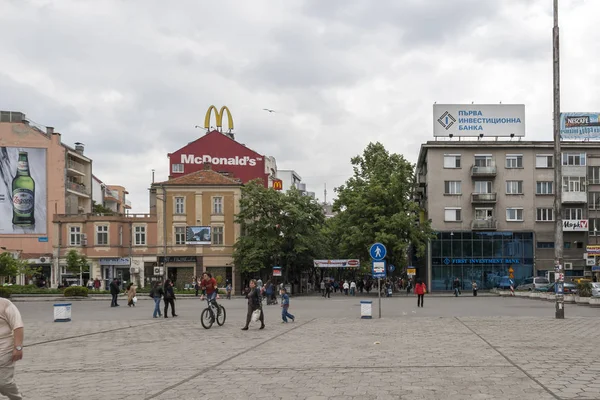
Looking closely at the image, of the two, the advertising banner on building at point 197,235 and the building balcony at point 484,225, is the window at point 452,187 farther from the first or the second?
the advertising banner on building at point 197,235

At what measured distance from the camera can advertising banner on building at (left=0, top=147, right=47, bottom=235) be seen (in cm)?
7169

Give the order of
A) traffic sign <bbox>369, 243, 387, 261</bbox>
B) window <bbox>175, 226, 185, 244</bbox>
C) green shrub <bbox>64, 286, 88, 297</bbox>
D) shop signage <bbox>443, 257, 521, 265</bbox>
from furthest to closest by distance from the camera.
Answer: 1. shop signage <bbox>443, 257, 521, 265</bbox>
2. window <bbox>175, 226, 185, 244</bbox>
3. green shrub <bbox>64, 286, 88, 297</bbox>
4. traffic sign <bbox>369, 243, 387, 261</bbox>

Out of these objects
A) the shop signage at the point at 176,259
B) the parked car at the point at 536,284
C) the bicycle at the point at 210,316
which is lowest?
the parked car at the point at 536,284

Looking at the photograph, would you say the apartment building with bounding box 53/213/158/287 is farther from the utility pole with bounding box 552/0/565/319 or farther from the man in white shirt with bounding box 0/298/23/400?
the man in white shirt with bounding box 0/298/23/400

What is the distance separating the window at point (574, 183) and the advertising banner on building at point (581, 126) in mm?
4219

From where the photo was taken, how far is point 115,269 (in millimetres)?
68750

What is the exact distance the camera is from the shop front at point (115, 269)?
6812 cm

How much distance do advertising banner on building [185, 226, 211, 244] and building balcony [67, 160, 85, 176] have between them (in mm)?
16931

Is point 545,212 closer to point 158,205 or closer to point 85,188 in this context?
point 158,205

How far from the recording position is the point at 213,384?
36.0 ft

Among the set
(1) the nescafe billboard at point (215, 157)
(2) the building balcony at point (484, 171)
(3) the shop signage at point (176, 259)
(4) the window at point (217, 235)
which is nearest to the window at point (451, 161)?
(2) the building balcony at point (484, 171)

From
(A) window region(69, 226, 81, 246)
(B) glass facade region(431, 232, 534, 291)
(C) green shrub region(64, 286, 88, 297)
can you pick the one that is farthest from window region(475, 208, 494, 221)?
(A) window region(69, 226, 81, 246)

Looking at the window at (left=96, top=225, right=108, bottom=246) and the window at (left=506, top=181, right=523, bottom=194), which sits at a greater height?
the window at (left=506, top=181, right=523, bottom=194)

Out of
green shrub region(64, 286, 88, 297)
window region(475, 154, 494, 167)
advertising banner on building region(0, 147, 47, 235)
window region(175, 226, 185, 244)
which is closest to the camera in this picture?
green shrub region(64, 286, 88, 297)
